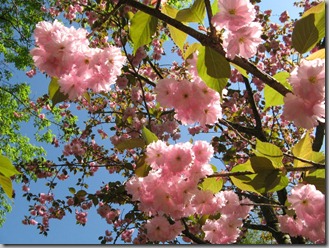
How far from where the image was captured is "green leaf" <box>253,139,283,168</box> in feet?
4.00

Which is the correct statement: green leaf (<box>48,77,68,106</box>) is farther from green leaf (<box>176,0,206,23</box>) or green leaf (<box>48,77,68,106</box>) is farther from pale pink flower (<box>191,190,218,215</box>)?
pale pink flower (<box>191,190,218,215</box>)

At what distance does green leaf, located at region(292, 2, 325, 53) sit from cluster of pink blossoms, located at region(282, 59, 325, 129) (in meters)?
0.11

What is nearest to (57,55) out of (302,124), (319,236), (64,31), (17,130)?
(64,31)

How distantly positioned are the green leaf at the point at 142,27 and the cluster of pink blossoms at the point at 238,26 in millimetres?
315

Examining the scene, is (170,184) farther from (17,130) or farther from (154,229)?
Result: (17,130)

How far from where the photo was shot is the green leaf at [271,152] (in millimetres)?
1219

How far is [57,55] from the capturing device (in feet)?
3.64

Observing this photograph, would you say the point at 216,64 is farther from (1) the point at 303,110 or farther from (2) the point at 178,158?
(2) the point at 178,158

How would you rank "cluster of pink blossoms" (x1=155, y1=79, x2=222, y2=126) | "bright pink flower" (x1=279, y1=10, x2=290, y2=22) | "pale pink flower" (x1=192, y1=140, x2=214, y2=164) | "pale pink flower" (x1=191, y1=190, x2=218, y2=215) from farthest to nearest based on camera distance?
1. "bright pink flower" (x1=279, y1=10, x2=290, y2=22)
2. "pale pink flower" (x1=191, y1=190, x2=218, y2=215)
3. "pale pink flower" (x1=192, y1=140, x2=214, y2=164)
4. "cluster of pink blossoms" (x1=155, y1=79, x2=222, y2=126)

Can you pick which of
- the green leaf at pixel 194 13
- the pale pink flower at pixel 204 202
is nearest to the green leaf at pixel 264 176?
the pale pink flower at pixel 204 202

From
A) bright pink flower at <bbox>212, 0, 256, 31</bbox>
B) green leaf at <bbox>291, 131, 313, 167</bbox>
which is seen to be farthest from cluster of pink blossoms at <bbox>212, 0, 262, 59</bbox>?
green leaf at <bbox>291, 131, 313, 167</bbox>

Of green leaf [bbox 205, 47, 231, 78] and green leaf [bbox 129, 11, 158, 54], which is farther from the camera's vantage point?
green leaf [bbox 129, 11, 158, 54]

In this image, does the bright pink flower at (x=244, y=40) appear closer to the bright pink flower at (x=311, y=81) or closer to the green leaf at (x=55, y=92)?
the bright pink flower at (x=311, y=81)

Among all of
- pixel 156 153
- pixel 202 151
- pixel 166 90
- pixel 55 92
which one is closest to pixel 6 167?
pixel 55 92
